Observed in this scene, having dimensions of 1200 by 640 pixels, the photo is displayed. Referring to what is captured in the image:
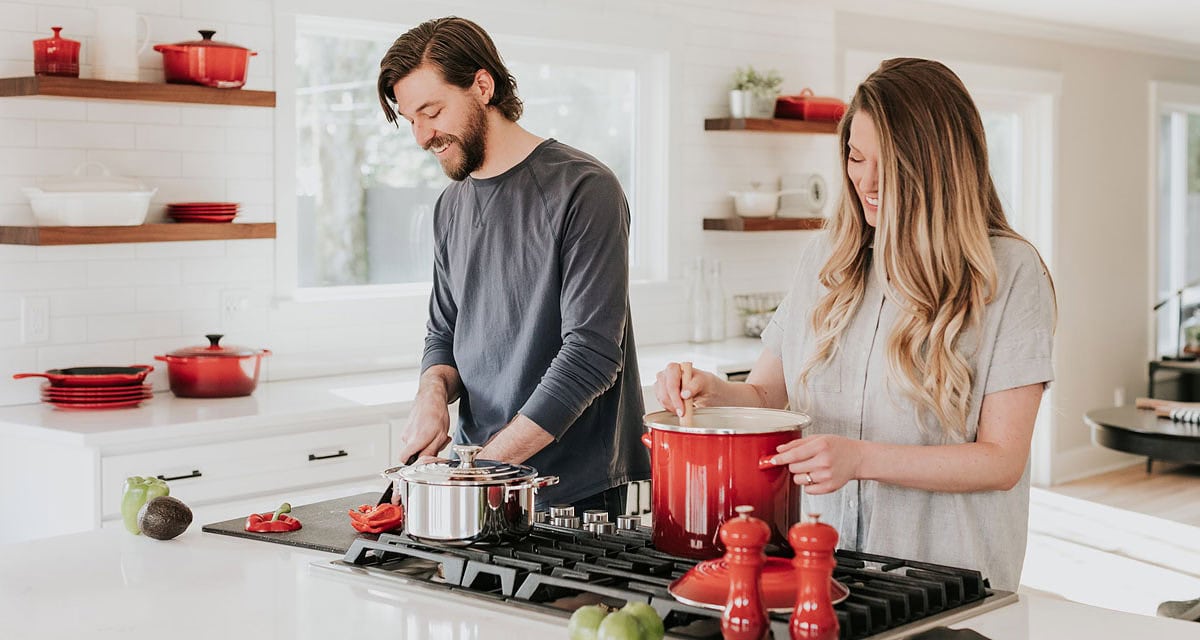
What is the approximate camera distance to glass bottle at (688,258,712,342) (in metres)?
5.53

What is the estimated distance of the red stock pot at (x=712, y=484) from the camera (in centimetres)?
172

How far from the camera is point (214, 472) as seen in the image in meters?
3.47

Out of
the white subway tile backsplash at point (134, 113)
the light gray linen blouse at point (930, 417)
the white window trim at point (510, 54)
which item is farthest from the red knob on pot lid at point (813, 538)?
the white window trim at point (510, 54)

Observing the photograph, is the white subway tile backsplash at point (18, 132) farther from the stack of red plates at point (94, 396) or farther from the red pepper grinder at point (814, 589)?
the red pepper grinder at point (814, 589)

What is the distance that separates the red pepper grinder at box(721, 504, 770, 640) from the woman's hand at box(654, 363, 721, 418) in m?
0.46

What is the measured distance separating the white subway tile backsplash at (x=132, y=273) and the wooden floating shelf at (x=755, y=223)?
2.36 metres

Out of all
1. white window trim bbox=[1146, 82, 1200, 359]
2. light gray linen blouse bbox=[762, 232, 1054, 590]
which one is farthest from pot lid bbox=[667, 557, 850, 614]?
white window trim bbox=[1146, 82, 1200, 359]

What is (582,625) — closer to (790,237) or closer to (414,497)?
(414,497)

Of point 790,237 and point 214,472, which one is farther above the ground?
point 790,237

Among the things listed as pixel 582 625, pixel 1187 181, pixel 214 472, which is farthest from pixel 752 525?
pixel 1187 181

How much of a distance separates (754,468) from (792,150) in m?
4.42

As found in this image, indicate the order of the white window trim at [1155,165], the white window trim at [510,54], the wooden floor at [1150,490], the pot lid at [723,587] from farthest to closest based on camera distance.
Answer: the white window trim at [1155,165]
the wooden floor at [1150,490]
the white window trim at [510,54]
the pot lid at [723,587]

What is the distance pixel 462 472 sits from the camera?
185 cm

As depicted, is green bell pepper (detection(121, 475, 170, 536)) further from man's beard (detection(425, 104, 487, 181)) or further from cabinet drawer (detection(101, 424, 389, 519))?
cabinet drawer (detection(101, 424, 389, 519))
